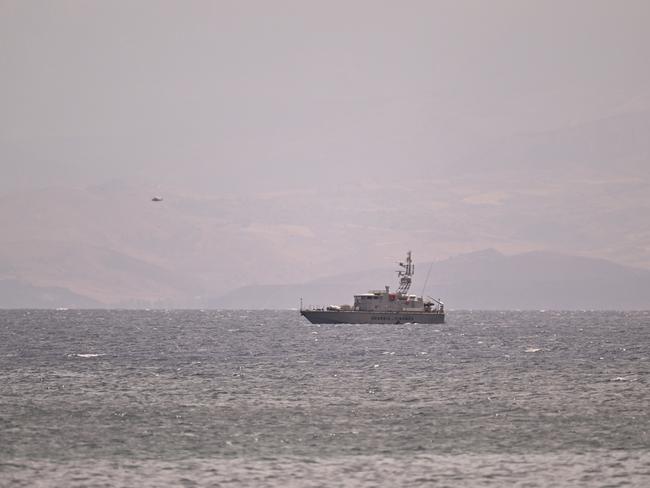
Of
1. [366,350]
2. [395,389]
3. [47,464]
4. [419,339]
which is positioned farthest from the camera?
[419,339]

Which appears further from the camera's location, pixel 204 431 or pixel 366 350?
pixel 366 350

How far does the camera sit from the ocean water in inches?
2039

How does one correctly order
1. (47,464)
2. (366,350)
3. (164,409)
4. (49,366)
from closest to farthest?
(47,464), (164,409), (49,366), (366,350)

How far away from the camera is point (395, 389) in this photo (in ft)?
290

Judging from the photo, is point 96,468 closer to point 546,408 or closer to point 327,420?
point 327,420

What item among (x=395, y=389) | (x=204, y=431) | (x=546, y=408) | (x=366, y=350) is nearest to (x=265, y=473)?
(x=204, y=431)

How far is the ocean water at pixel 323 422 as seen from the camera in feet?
170

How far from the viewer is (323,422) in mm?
67625

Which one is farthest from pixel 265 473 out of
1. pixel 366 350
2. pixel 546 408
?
pixel 366 350

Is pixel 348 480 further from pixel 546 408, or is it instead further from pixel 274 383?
pixel 274 383

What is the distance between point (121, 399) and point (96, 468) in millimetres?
28001

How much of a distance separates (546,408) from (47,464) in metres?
34.9

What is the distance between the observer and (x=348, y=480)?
164 feet

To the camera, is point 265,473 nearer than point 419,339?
Yes
